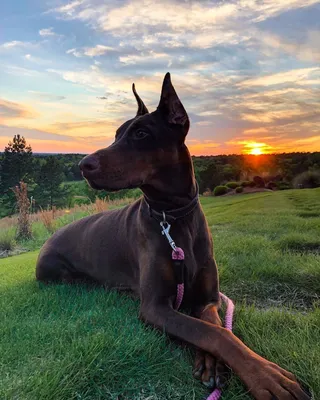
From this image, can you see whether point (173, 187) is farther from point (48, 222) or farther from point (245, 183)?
point (245, 183)

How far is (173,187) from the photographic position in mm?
2977

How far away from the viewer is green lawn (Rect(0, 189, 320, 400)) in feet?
6.85

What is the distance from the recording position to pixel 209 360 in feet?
7.47

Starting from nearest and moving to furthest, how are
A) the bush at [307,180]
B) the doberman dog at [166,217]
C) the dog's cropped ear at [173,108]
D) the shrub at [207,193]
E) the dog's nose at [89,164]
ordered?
the doberman dog at [166,217]
the dog's nose at [89,164]
the dog's cropped ear at [173,108]
the bush at [307,180]
the shrub at [207,193]

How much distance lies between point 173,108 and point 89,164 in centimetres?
80

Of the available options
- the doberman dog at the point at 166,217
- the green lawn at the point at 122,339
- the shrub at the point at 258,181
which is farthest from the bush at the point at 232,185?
the doberman dog at the point at 166,217

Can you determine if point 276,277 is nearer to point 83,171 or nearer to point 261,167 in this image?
point 83,171

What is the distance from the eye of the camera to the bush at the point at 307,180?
19.1 meters

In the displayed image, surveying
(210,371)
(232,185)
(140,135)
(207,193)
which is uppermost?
(140,135)

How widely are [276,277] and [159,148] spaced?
92.0 inches

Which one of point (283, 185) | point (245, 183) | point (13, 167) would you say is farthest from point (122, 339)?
point (13, 167)

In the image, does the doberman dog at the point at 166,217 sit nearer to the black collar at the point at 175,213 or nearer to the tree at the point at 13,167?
the black collar at the point at 175,213

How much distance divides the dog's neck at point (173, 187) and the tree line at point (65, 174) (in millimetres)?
19480

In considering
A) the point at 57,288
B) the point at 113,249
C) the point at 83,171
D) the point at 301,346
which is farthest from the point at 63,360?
the point at 57,288
